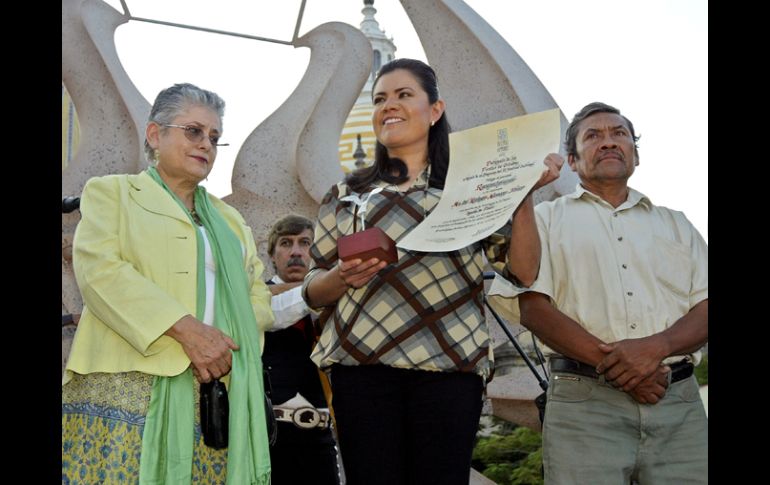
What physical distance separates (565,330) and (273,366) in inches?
52.8

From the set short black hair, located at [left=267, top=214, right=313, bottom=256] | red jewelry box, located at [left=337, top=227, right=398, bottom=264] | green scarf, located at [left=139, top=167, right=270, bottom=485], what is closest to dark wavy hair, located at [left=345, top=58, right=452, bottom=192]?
red jewelry box, located at [left=337, top=227, right=398, bottom=264]

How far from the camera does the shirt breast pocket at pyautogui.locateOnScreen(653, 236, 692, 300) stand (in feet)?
10.0

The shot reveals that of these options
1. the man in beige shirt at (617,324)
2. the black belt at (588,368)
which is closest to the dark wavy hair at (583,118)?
the man in beige shirt at (617,324)

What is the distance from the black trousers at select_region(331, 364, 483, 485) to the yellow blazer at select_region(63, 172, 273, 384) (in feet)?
1.84

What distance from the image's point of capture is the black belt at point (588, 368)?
2.94 metres

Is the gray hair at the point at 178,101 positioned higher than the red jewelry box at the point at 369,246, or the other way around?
the gray hair at the point at 178,101

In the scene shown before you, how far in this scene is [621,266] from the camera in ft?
10.1

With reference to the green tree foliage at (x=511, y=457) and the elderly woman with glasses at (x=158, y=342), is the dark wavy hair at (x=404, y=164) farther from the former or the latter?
the green tree foliage at (x=511, y=457)

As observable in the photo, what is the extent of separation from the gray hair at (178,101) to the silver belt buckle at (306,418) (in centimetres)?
119

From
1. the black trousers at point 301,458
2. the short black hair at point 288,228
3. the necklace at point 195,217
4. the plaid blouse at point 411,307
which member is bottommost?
the black trousers at point 301,458

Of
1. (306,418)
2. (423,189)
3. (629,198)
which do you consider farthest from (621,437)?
(306,418)

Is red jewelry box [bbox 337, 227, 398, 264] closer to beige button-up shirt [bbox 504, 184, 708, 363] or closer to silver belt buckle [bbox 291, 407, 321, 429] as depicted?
beige button-up shirt [bbox 504, 184, 708, 363]

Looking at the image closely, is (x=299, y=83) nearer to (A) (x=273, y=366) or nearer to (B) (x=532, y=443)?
(A) (x=273, y=366)
